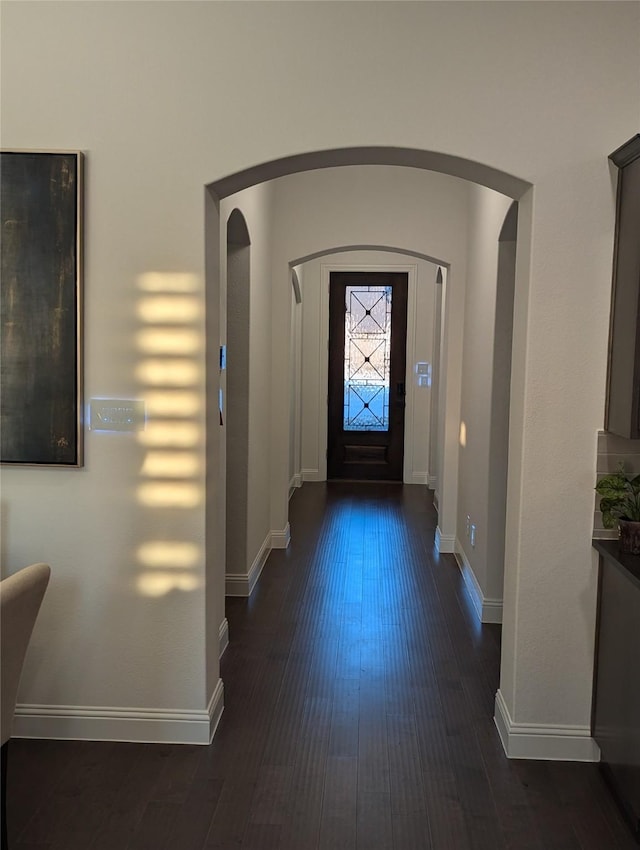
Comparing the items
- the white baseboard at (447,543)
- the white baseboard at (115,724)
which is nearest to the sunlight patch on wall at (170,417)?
the white baseboard at (115,724)

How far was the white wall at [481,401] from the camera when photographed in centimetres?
445

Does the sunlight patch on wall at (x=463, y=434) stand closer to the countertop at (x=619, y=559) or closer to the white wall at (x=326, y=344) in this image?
the countertop at (x=619, y=559)

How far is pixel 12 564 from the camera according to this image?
3.08 m

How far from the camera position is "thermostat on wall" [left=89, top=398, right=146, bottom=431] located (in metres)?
2.99

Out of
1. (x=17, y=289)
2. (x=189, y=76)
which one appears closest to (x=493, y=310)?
(x=189, y=76)

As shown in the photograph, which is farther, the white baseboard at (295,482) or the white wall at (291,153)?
the white baseboard at (295,482)

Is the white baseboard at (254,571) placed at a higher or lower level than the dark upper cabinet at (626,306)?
lower

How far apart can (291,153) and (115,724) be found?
2.22m

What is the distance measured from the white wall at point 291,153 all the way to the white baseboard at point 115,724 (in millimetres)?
139

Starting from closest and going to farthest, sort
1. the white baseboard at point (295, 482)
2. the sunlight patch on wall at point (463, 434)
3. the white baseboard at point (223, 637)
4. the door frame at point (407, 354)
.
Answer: the white baseboard at point (223, 637), the sunlight patch on wall at point (463, 434), the white baseboard at point (295, 482), the door frame at point (407, 354)

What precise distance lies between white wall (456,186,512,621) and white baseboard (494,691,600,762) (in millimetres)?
1482

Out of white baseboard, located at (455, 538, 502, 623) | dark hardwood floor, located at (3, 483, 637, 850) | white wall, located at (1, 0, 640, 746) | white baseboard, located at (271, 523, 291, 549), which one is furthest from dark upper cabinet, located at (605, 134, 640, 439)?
white baseboard, located at (271, 523, 291, 549)

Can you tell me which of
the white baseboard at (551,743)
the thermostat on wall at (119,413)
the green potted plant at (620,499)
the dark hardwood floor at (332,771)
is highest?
the thermostat on wall at (119,413)

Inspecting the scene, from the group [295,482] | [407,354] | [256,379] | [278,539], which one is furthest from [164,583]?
[407,354]
